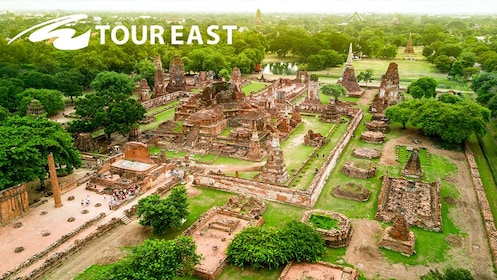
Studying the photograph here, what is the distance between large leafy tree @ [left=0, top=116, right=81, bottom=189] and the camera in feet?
98.2

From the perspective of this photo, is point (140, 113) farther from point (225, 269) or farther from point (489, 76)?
point (489, 76)

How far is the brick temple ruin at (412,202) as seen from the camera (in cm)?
2970

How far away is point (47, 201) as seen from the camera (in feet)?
108

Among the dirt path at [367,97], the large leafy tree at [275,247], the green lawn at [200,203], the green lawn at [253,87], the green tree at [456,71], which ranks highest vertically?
the green tree at [456,71]

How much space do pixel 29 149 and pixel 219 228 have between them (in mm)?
16004

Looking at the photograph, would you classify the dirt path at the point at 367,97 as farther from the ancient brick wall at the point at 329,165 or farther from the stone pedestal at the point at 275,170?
the stone pedestal at the point at 275,170

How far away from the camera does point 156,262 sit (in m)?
20.8

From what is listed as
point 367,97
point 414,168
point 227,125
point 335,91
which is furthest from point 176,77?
point 414,168

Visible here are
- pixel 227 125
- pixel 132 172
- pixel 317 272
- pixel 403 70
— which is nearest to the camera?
pixel 317 272

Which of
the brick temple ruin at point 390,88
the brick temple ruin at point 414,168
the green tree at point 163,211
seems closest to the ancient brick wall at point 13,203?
the green tree at point 163,211

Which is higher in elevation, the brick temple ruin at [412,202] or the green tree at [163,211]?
the green tree at [163,211]

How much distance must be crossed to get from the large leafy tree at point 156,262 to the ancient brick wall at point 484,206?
63.8 feet

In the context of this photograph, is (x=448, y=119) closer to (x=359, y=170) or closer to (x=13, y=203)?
(x=359, y=170)

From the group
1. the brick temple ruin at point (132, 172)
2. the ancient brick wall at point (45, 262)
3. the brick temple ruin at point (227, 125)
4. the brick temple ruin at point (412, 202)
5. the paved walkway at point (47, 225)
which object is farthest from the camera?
the brick temple ruin at point (227, 125)
